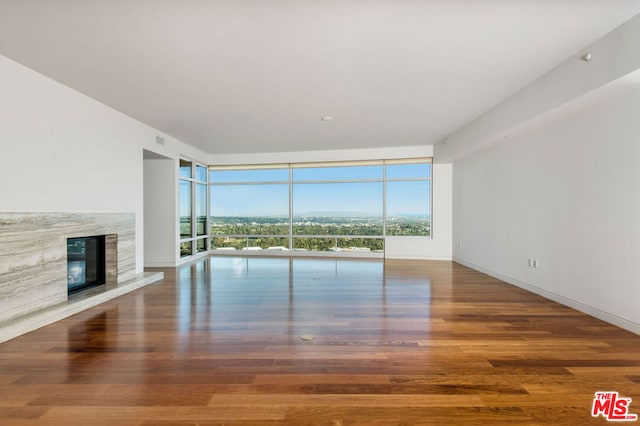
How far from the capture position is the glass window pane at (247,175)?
29.1 feet

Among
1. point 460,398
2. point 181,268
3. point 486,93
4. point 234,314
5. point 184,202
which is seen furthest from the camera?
point 184,202

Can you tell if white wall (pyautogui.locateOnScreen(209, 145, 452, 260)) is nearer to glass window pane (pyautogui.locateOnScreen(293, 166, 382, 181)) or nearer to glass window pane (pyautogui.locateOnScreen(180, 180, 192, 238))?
glass window pane (pyautogui.locateOnScreen(293, 166, 382, 181))

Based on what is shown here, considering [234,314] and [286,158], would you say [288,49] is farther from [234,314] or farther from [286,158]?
[286,158]

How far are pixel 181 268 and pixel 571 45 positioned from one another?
746 cm

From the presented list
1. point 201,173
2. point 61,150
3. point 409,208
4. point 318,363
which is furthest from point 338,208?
point 318,363

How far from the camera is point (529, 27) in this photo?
2.76m

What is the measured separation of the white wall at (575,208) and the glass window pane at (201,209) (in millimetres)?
7185

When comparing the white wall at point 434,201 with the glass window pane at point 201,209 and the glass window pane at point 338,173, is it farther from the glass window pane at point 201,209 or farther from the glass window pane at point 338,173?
the glass window pane at point 201,209

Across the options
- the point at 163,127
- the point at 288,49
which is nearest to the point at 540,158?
the point at 288,49

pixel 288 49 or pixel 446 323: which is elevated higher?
pixel 288 49

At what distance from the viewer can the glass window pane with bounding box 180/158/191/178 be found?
24.3ft

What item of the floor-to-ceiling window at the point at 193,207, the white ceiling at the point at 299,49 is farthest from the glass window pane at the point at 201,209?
the white ceiling at the point at 299,49

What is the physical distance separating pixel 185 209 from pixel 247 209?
188cm

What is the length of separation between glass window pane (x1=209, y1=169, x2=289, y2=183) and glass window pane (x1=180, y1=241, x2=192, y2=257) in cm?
221
